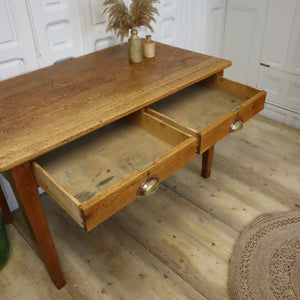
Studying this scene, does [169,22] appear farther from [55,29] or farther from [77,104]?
[77,104]

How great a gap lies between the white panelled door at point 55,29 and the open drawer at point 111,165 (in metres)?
0.48

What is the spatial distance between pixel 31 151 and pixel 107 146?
37 centimetres

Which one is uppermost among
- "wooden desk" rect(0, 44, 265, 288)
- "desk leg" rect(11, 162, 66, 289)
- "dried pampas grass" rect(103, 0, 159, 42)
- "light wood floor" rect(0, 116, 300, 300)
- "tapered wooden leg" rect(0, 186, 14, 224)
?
"dried pampas grass" rect(103, 0, 159, 42)

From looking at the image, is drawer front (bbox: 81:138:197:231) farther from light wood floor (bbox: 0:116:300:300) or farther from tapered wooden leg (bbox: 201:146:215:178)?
tapered wooden leg (bbox: 201:146:215:178)

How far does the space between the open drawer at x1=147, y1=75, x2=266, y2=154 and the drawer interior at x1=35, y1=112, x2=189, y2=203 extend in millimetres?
70

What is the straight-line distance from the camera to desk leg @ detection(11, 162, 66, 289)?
1.03m

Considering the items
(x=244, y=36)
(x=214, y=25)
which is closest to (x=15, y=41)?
(x=214, y=25)

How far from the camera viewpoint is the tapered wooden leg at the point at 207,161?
181 cm

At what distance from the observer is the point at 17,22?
1.39 metres

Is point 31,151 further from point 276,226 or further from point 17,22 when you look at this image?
point 276,226

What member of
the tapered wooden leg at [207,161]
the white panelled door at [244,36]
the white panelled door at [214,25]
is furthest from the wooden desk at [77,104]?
the white panelled door at [244,36]

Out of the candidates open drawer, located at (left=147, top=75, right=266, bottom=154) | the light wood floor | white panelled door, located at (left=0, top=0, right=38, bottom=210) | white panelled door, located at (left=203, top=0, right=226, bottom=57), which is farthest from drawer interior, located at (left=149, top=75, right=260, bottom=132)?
white panelled door, located at (left=203, top=0, right=226, bottom=57)

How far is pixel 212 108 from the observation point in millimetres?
1531

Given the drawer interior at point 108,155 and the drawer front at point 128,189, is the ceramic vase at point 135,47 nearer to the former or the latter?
the drawer interior at point 108,155
